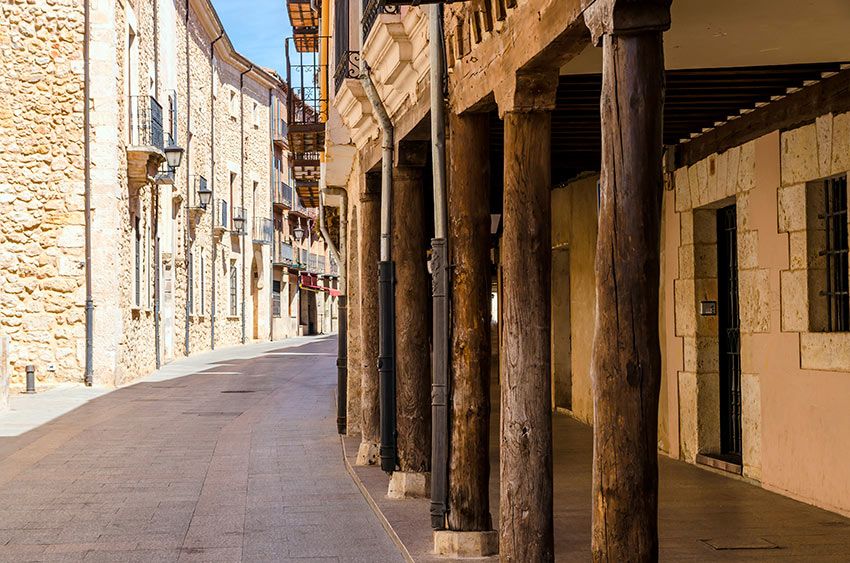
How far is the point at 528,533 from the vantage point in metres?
5.82

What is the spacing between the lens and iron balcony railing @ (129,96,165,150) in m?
23.3

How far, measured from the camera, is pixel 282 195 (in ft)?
172

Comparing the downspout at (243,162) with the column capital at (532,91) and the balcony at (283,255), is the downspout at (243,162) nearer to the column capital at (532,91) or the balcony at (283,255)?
the balcony at (283,255)

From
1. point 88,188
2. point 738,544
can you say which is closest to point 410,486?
point 738,544

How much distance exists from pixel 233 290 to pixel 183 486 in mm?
33021

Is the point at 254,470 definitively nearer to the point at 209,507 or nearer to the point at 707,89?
the point at 209,507

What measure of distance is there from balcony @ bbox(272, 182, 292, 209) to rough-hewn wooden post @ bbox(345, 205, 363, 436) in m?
38.1

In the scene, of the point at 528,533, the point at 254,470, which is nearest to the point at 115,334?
the point at 254,470

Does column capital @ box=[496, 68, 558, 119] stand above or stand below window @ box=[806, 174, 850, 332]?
above

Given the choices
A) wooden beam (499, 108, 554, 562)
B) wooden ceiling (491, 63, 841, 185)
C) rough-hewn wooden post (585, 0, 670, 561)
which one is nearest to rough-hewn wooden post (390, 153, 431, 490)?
wooden ceiling (491, 63, 841, 185)

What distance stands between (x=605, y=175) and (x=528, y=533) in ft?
7.61

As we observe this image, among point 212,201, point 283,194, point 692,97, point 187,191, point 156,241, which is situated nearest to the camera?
point 692,97

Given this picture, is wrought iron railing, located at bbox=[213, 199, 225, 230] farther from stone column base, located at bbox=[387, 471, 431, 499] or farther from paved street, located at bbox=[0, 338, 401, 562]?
stone column base, located at bbox=[387, 471, 431, 499]

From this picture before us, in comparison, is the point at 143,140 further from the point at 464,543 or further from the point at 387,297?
the point at 464,543
